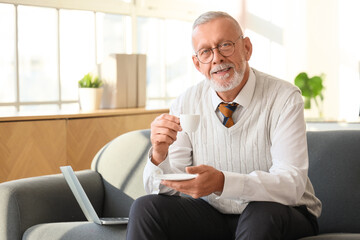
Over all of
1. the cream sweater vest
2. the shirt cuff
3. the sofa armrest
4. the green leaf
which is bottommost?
the sofa armrest

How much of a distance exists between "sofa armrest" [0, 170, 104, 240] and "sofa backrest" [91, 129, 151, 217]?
5 cm

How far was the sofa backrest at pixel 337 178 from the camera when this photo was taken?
7.22 ft

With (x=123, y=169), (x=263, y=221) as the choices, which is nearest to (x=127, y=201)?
(x=123, y=169)

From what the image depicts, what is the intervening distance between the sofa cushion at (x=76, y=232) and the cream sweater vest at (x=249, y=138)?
403mm

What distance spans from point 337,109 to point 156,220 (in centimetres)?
482

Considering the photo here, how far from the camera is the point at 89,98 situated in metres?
3.70

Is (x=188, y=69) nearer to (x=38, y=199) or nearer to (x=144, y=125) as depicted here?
(x=144, y=125)

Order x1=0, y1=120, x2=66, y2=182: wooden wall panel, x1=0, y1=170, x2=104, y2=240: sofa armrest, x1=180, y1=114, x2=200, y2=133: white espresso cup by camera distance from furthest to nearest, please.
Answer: x1=0, y1=120, x2=66, y2=182: wooden wall panel
x1=0, y1=170, x2=104, y2=240: sofa armrest
x1=180, y1=114, x2=200, y2=133: white espresso cup

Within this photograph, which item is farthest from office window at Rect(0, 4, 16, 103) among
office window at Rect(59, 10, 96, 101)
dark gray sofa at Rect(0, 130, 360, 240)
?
dark gray sofa at Rect(0, 130, 360, 240)

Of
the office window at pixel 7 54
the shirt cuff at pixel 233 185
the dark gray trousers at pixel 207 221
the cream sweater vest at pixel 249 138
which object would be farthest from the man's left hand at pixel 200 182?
the office window at pixel 7 54

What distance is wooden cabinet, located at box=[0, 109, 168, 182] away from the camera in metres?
3.05

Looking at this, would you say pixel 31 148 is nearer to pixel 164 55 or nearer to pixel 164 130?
pixel 164 130

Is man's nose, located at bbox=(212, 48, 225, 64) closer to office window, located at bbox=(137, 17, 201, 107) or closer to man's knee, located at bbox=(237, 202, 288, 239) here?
man's knee, located at bbox=(237, 202, 288, 239)

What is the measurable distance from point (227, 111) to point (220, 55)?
0.22m
